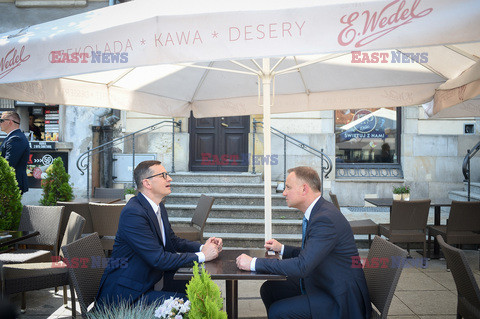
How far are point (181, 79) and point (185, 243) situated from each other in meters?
2.71

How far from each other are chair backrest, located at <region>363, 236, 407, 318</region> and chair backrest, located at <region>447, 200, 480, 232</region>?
321cm

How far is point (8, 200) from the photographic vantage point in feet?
17.2

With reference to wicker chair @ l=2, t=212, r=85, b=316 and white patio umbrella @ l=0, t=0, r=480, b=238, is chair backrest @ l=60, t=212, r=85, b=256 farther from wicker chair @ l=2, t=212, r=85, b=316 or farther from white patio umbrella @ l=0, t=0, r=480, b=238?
white patio umbrella @ l=0, t=0, r=480, b=238

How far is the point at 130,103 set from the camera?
5.54 metres

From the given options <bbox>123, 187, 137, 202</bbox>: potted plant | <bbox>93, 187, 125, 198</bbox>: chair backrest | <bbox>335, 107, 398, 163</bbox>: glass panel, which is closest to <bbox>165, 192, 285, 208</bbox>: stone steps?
<bbox>93, 187, 125, 198</bbox>: chair backrest

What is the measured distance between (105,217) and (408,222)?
4.13 metres

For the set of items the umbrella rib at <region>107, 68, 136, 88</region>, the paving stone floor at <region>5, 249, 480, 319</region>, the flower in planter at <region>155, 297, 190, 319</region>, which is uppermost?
the umbrella rib at <region>107, 68, 136, 88</region>

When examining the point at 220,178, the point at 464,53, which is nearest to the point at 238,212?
the point at 220,178

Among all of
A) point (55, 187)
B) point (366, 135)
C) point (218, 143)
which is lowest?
point (55, 187)

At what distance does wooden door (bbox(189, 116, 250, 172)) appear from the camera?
10.6 m

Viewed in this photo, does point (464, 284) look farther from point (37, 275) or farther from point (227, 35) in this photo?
point (37, 275)

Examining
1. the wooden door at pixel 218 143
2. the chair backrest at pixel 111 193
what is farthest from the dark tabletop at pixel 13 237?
the wooden door at pixel 218 143

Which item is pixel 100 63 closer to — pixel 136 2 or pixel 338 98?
pixel 136 2

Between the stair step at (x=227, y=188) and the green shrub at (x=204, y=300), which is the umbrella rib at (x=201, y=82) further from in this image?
the green shrub at (x=204, y=300)
